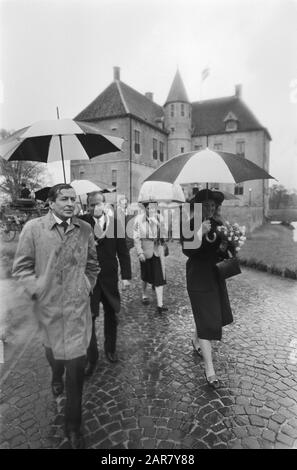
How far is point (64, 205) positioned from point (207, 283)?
6.21 feet

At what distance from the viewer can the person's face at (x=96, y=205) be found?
14.1 feet

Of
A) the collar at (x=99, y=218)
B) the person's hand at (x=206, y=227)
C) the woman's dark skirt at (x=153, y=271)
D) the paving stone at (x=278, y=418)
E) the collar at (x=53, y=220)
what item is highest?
the collar at (x=53, y=220)

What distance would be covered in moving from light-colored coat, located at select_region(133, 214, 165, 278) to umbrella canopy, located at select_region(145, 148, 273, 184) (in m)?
2.57

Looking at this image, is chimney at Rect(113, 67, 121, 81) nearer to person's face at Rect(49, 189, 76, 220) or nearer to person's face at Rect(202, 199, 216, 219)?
person's face at Rect(202, 199, 216, 219)

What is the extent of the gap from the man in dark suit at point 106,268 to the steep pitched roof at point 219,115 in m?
40.6

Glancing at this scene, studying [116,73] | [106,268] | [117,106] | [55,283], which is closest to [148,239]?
[106,268]

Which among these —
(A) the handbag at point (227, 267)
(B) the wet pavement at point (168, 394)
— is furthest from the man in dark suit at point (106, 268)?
(A) the handbag at point (227, 267)

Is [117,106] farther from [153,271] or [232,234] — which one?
[232,234]

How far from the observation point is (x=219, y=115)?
4519 cm

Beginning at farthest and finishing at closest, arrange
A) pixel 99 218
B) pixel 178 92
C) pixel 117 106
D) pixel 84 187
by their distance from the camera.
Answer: pixel 178 92
pixel 117 106
pixel 84 187
pixel 99 218

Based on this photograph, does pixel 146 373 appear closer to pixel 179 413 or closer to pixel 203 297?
pixel 179 413

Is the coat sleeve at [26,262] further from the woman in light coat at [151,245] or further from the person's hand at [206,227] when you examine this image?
the woman in light coat at [151,245]

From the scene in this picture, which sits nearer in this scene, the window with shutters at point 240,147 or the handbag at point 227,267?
the handbag at point 227,267

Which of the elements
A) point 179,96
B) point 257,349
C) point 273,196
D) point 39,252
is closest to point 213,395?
point 257,349
